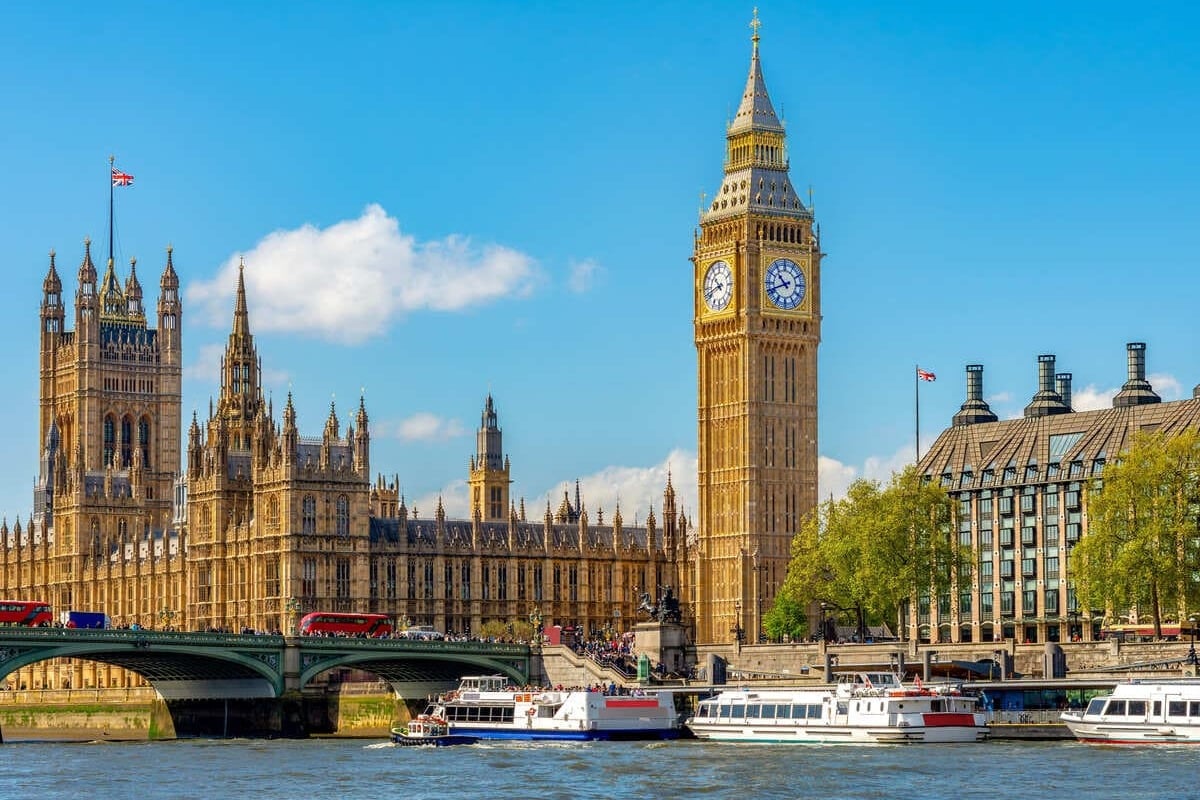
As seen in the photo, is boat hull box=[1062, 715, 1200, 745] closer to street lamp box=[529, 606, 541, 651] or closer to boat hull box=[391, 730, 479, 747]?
boat hull box=[391, 730, 479, 747]

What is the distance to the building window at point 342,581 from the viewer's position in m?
163

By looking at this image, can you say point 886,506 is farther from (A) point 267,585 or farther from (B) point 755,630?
(A) point 267,585

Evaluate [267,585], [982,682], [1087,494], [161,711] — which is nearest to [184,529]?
[267,585]

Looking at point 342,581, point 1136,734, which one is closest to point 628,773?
point 1136,734

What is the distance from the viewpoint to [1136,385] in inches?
6225

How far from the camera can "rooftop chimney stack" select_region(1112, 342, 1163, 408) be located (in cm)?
15712

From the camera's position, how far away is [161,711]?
150 m

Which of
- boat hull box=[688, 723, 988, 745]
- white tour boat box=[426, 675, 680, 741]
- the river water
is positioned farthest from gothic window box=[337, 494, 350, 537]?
boat hull box=[688, 723, 988, 745]

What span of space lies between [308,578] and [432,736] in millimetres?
40999

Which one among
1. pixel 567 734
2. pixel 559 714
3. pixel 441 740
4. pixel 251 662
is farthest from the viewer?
pixel 251 662

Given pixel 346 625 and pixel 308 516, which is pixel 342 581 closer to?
pixel 308 516

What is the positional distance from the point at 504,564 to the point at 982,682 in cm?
5902

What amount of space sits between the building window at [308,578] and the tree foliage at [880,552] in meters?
30.1

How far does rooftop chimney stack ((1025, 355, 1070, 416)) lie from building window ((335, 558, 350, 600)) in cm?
4277
